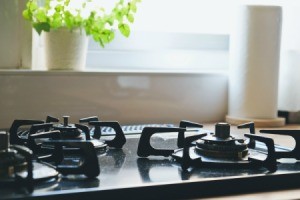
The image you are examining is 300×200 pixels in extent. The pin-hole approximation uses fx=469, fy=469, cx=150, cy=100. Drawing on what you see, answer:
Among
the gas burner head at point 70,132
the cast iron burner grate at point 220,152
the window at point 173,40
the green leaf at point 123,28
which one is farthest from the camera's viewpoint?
the window at point 173,40

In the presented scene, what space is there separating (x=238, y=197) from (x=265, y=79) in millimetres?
778

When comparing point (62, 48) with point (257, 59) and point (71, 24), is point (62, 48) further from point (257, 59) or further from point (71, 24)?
point (257, 59)

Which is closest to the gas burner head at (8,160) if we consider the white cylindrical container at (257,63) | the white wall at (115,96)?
the white wall at (115,96)

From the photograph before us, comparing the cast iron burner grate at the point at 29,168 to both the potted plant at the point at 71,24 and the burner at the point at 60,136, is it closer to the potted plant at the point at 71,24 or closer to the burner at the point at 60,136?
the burner at the point at 60,136

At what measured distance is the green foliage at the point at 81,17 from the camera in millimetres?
1249

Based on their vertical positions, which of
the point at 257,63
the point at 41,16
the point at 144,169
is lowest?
the point at 144,169

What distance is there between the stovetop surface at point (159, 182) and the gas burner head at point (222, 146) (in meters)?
0.05

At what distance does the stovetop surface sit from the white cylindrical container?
57cm

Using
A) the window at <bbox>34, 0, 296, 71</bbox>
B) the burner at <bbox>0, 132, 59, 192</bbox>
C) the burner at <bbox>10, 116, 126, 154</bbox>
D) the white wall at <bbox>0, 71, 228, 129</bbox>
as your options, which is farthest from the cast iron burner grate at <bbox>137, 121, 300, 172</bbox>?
the window at <bbox>34, 0, 296, 71</bbox>

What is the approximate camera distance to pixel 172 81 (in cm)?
141

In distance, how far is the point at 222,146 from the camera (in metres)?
0.83

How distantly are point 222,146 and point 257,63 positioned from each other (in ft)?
2.05

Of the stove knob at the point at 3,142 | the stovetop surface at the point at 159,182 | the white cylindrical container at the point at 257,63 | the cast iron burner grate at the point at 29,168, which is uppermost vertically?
the white cylindrical container at the point at 257,63

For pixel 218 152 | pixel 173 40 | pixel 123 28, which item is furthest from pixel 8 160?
pixel 173 40
